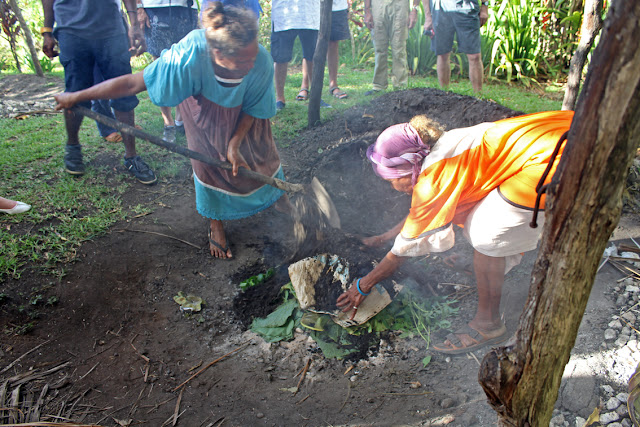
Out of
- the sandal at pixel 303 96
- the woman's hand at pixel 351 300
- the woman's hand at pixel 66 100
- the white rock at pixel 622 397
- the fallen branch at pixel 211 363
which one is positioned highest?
the woman's hand at pixel 66 100

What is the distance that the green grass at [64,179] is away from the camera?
9.87 ft

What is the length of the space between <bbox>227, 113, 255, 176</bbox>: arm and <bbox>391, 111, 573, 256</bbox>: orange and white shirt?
56.1 inches

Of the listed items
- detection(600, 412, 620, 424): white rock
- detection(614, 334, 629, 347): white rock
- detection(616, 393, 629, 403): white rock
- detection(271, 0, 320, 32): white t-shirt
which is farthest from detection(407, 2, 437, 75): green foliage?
detection(600, 412, 620, 424): white rock

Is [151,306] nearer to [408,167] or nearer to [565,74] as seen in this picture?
[408,167]

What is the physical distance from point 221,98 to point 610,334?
277 centimetres

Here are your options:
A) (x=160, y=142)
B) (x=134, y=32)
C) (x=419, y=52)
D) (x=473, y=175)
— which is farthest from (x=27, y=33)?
(x=473, y=175)

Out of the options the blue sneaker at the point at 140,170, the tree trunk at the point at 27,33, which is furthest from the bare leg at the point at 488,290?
the tree trunk at the point at 27,33

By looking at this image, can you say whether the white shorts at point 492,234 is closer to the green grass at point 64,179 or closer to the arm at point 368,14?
the green grass at point 64,179

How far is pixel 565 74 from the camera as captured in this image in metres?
7.10

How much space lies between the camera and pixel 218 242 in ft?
10.9

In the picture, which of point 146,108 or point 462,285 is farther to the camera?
point 146,108

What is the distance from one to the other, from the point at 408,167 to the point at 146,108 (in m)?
4.97

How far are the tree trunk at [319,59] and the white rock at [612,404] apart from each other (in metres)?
3.96

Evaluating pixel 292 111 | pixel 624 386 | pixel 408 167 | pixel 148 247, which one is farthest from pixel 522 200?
pixel 292 111
